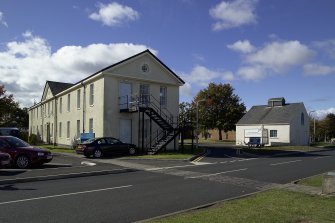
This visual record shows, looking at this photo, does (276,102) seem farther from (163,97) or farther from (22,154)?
(22,154)

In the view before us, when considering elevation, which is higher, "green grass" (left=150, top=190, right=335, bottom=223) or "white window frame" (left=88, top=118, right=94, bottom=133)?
"white window frame" (left=88, top=118, right=94, bottom=133)

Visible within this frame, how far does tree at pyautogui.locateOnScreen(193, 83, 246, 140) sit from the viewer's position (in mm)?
70688

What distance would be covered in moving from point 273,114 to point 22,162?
42.2 m

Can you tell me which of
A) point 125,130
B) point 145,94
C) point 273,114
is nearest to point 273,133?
point 273,114

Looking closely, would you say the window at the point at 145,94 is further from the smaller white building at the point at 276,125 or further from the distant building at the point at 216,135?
the distant building at the point at 216,135

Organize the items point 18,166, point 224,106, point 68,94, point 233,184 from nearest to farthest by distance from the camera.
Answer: point 233,184 → point 18,166 → point 68,94 → point 224,106

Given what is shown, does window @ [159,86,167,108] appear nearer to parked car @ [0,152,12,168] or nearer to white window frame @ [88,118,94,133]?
white window frame @ [88,118,94,133]

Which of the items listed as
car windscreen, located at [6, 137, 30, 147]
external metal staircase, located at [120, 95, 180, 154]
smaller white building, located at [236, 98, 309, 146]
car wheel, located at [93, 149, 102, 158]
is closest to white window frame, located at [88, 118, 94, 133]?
external metal staircase, located at [120, 95, 180, 154]

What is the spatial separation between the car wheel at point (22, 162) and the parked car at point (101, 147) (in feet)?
22.8

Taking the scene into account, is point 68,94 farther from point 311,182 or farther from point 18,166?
point 311,182

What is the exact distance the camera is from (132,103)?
2916cm

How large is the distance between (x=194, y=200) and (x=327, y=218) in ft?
11.7

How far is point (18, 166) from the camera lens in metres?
17.5

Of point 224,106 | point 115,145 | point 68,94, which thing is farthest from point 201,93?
point 115,145
